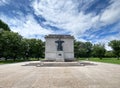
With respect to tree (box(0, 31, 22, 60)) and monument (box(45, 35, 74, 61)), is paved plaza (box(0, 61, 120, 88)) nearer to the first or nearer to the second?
monument (box(45, 35, 74, 61))

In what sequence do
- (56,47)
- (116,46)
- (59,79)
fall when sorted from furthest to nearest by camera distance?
1. (116,46)
2. (56,47)
3. (59,79)

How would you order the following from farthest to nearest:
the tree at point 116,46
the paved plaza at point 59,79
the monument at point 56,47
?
the tree at point 116,46 < the monument at point 56,47 < the paved plaza at point 59,79

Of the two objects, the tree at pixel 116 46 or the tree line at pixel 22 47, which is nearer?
the tree line at pixel 22 47

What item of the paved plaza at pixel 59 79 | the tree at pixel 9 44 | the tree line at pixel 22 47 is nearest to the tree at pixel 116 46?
the tree line at pixel 22 47

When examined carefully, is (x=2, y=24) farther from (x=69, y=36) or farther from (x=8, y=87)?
(x=8, y=87)

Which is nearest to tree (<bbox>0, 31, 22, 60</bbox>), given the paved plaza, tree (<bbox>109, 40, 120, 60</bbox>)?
the paved plaza

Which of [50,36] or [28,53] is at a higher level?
[50,36]

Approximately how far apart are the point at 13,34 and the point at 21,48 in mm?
4925

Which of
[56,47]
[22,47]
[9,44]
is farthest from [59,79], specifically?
[22,47]

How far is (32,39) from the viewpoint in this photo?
52.8 metres

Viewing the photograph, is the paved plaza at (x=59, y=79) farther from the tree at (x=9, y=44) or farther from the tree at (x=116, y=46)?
the tree at (x=116, y=46)

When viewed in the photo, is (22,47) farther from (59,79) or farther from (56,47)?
(59,79)

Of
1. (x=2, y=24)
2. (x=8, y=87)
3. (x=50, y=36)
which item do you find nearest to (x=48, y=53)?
(x=50, y=36)

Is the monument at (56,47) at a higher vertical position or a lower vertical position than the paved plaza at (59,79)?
higher
